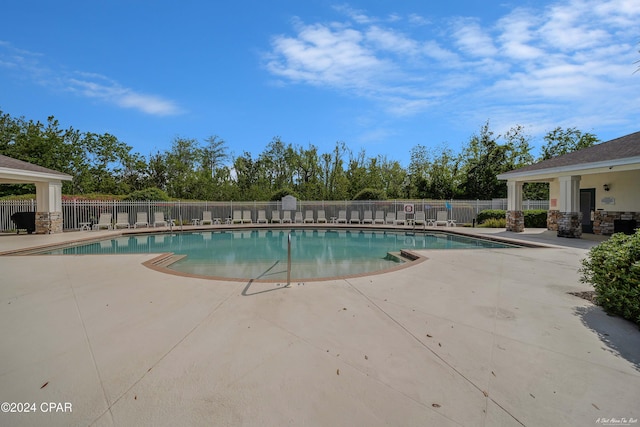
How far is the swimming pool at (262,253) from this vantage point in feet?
23.7

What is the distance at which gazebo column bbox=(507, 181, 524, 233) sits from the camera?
14.8 m

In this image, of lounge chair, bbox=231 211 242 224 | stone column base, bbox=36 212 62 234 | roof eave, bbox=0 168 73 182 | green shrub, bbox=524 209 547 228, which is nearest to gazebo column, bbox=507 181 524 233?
green shrub, bbox=524 209 547 228

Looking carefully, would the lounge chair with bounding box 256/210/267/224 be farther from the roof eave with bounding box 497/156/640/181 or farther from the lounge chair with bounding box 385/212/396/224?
the roof eave with bounding box 497/156/640/181

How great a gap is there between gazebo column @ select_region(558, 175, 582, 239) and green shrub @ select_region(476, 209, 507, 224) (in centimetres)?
507

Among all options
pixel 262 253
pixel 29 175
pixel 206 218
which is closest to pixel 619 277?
pixel 262 253

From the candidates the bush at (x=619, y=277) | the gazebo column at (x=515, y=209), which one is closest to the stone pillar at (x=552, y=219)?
the gazebo column at (x=515, y=209)

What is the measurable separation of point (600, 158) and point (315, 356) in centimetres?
1337

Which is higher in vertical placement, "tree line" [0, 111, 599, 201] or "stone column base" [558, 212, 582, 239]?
"tree line" [0, 111, 599, 201]

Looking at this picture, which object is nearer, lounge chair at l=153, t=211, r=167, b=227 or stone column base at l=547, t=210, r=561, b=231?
stone column base at l=547, t=210, r=561, b=231

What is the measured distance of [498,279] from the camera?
18.2ft

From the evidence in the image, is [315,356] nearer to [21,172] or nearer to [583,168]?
[583,168]

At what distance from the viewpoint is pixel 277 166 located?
99.5ft

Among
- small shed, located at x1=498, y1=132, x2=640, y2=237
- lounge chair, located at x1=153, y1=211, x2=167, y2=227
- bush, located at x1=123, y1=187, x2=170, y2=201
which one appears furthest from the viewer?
bush, located at x1=123, y1=187, x2=170, y2=201

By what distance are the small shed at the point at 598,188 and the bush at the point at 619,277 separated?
8683 millimetres
